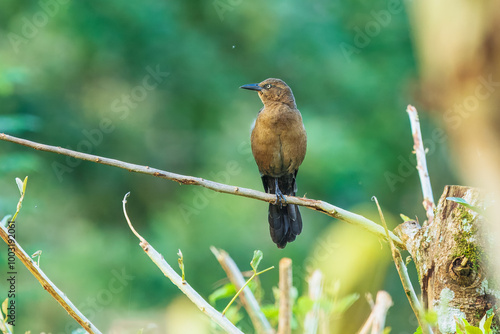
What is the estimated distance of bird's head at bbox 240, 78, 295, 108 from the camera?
389 centimetres

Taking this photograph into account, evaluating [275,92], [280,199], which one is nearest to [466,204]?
[280,199]

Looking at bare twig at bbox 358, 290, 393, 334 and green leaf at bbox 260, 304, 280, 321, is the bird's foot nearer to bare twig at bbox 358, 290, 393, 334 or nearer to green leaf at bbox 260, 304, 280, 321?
green leaf at bbox 260, 304, 280, 321

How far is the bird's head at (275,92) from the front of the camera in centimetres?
389

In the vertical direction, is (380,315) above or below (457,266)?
below

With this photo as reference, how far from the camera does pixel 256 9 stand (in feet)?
26.6

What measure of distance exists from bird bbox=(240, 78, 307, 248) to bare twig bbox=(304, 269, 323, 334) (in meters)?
2.38

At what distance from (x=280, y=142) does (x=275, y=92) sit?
14.4 inches

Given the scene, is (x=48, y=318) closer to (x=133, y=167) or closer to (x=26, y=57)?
(x=26, y=57)

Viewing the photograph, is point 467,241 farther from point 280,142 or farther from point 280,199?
point 280,142

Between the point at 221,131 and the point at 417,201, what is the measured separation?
10.8 ft

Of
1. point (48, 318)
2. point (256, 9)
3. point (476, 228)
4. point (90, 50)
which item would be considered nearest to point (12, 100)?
point (90, 50)

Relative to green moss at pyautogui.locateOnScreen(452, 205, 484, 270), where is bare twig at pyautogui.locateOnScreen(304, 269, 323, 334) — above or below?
below

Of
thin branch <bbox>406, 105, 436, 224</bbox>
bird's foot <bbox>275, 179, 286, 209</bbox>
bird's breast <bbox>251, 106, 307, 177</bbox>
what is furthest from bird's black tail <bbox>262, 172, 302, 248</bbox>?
thin branch <bbox>406, 105, 436, 224</bbox>

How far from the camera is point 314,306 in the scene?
129 centimetres
